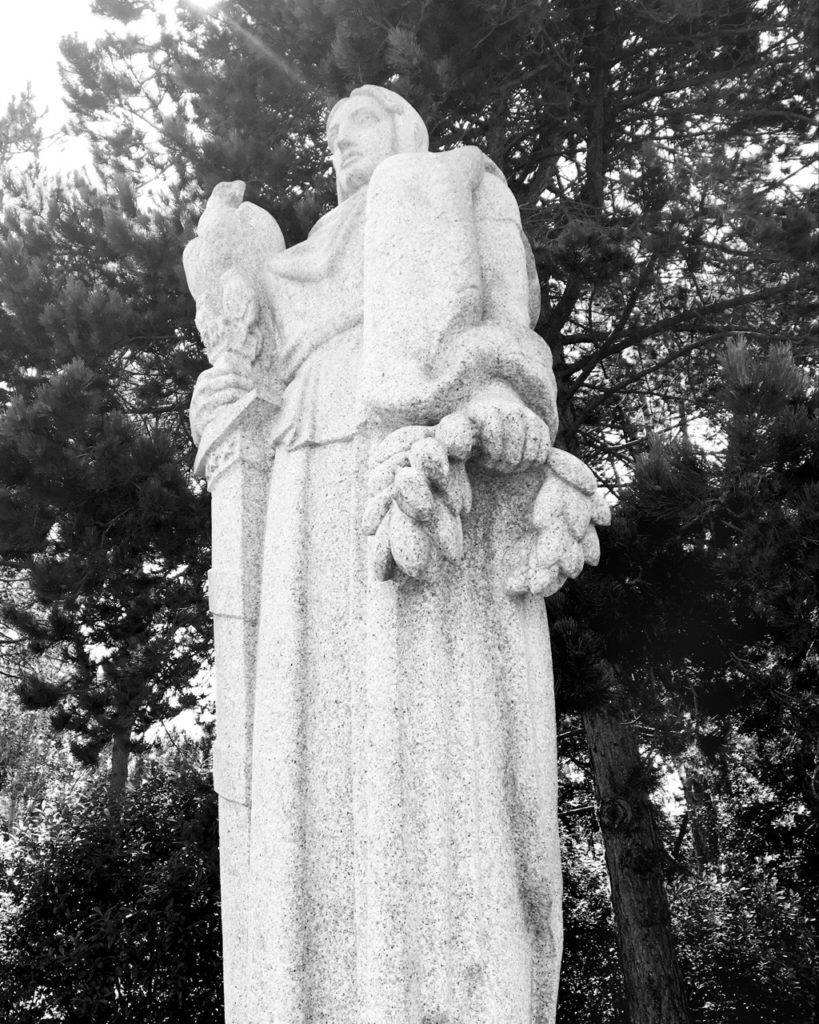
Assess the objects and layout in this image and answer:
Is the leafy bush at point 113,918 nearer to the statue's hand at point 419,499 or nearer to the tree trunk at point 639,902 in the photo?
the tree trunk at point 639,902

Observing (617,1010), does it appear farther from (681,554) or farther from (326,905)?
(326,905)

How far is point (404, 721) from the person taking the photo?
7.07ft

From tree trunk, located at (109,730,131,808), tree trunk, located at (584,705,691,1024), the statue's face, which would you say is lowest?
tree trunk, located at (584,705,691,1024)

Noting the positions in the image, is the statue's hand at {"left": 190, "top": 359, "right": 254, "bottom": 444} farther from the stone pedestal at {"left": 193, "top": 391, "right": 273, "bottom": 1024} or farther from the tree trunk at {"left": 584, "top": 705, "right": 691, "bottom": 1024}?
the tree trunk at {"left": 584, "top": 705, "right": 691, "bottom": 1024}

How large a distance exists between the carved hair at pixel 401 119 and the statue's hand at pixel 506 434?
143 centimetres

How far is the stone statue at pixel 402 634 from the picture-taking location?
6.72 feet

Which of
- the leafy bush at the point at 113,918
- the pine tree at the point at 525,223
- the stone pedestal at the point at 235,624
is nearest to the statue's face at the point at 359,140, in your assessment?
the stone pedestal at the point at 235,624

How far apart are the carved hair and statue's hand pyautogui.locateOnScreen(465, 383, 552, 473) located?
1425mm

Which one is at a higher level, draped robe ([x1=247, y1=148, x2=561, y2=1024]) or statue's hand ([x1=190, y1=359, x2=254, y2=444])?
statue's hand ([x1=190, y1=359, x2=254, y2=444])

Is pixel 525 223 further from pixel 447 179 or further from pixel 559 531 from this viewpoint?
pixel 559 531

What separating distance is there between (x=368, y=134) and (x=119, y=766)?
6.87m

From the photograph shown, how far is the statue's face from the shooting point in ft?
10.7

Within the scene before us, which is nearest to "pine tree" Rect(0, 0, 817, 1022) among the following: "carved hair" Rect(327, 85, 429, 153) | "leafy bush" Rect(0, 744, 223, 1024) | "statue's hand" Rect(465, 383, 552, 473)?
"leafy bush" Rect(0, 744, 223, 1024)

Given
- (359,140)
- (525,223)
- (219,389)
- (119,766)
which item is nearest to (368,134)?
(359,140)
